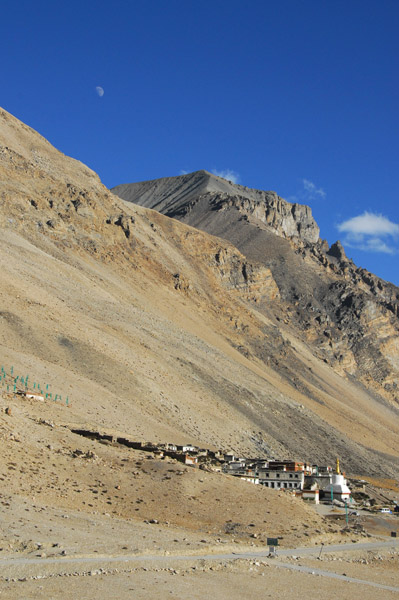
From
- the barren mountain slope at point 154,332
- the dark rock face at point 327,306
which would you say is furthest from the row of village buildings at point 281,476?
the dark rock face at point 327,306

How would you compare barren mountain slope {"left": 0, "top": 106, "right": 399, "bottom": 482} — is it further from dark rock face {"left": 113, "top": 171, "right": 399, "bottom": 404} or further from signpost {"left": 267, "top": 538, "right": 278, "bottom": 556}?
signpost {"left": 267, "top": 538, "right": 278, "bottom": 556}

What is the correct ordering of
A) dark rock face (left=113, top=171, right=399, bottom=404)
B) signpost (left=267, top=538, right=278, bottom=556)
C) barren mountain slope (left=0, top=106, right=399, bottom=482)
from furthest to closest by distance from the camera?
dark rock face (left=113, top=171, right=399, bottom=404) < barren mountain slope (left=0, top=106, right=399, bottom=482) < signpost (left=267, top=538, right=278, bottom=556)

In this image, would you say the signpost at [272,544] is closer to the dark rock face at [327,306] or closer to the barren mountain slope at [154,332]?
the barren mountain slope at [154,332]

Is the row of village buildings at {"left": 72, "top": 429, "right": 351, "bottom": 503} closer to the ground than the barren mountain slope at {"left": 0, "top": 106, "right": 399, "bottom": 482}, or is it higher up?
closer to the ground

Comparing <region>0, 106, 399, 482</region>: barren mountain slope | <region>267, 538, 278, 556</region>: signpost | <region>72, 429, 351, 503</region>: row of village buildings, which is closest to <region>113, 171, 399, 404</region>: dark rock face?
<region>0, 106, 399, 482</region>: barren mountain slope

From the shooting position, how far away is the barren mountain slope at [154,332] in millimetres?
63500

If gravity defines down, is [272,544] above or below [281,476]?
below

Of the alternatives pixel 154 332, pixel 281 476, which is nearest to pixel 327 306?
pixel 154 332

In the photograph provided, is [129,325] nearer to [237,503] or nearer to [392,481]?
[392,481]

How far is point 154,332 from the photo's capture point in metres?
87.6

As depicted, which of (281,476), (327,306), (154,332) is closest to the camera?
(281,476)

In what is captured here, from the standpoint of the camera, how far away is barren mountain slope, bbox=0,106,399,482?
63.5 m

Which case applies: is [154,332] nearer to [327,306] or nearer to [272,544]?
[272,544]

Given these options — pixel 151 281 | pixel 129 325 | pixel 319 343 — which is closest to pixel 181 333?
pixel 129 325
